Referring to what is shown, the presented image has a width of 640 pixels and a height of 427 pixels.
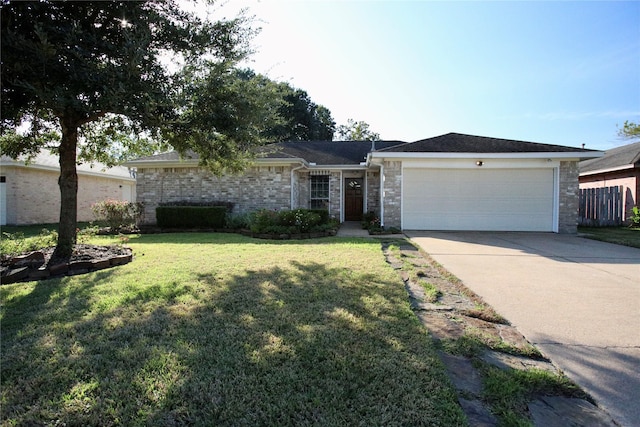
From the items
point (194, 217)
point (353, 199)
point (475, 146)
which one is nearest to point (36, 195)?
point (194, 217)

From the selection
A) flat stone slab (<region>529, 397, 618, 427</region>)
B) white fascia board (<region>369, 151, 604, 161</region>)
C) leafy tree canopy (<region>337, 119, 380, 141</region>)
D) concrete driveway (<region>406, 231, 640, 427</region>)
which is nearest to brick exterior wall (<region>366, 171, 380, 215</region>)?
white fascia board (<region>369, 151, 604, 161</region>)

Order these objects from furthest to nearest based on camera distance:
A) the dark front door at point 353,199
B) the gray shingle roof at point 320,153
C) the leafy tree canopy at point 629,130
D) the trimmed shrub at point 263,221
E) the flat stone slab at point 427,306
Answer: the leafy tree canopy at point 629,130
the dark front door at point 353,199
the gray shingle roof at point 320,153
the trimmed shrub at point 263,221
the flat stone slab at point 427,306

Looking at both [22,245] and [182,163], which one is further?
[182,163]

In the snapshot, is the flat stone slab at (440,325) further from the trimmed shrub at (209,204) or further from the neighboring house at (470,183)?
the trimmed shrub at (209,204)

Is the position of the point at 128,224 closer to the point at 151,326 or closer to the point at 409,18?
the point at 151,326

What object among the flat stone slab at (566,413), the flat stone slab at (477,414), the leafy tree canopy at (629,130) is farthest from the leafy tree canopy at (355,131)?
the flat stone slab at (477,414)

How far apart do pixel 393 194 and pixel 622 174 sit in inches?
448

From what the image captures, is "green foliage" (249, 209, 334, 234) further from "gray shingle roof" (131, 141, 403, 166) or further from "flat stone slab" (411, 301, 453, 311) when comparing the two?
"flat stone slab" (411, 301, 453, 311)

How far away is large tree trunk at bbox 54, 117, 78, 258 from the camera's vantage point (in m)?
5.73

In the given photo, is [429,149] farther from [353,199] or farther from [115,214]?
[115,214]

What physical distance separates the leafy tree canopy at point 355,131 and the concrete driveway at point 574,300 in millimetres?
29744

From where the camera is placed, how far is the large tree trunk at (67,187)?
5.73 m

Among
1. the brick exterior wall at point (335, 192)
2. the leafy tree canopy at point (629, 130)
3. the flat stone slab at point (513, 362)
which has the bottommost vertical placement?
the flat stone slab at point (513, 362)

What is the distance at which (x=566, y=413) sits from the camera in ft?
6.17
